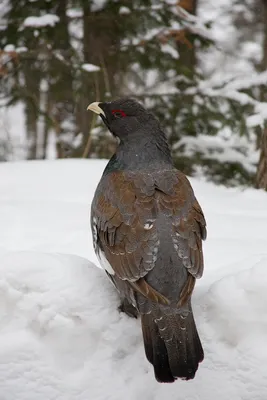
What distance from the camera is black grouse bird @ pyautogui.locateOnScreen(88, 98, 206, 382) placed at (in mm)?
2396

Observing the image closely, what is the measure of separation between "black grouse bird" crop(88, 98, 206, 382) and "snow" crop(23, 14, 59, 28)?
496cm

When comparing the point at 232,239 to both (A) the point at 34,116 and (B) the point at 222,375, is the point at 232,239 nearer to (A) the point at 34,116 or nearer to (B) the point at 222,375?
(B) the point at 222,375

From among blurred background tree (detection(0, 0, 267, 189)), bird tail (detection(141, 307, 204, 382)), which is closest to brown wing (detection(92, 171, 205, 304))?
bird tail (detection(141, 307, 204, 382))

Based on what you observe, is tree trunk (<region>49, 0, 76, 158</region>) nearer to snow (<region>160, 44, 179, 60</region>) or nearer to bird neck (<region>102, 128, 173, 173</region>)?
snow (<region>160, 44, 179, 60</region>)

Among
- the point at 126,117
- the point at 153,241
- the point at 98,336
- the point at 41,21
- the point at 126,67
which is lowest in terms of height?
the point at 126,67

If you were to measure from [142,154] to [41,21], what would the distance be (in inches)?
208

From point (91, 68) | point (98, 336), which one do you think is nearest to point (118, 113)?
point (98, 336)

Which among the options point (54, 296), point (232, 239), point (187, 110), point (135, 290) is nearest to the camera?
point (135, 290)

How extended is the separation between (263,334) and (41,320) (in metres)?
1.13

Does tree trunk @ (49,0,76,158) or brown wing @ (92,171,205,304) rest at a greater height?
brown wing @ (92,171,205,304)

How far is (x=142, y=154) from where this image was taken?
3.25 m

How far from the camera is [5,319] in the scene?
9.12 ft

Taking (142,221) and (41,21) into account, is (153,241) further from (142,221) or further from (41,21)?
(41,21)

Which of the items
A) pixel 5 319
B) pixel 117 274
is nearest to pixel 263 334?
pixel 117 274
